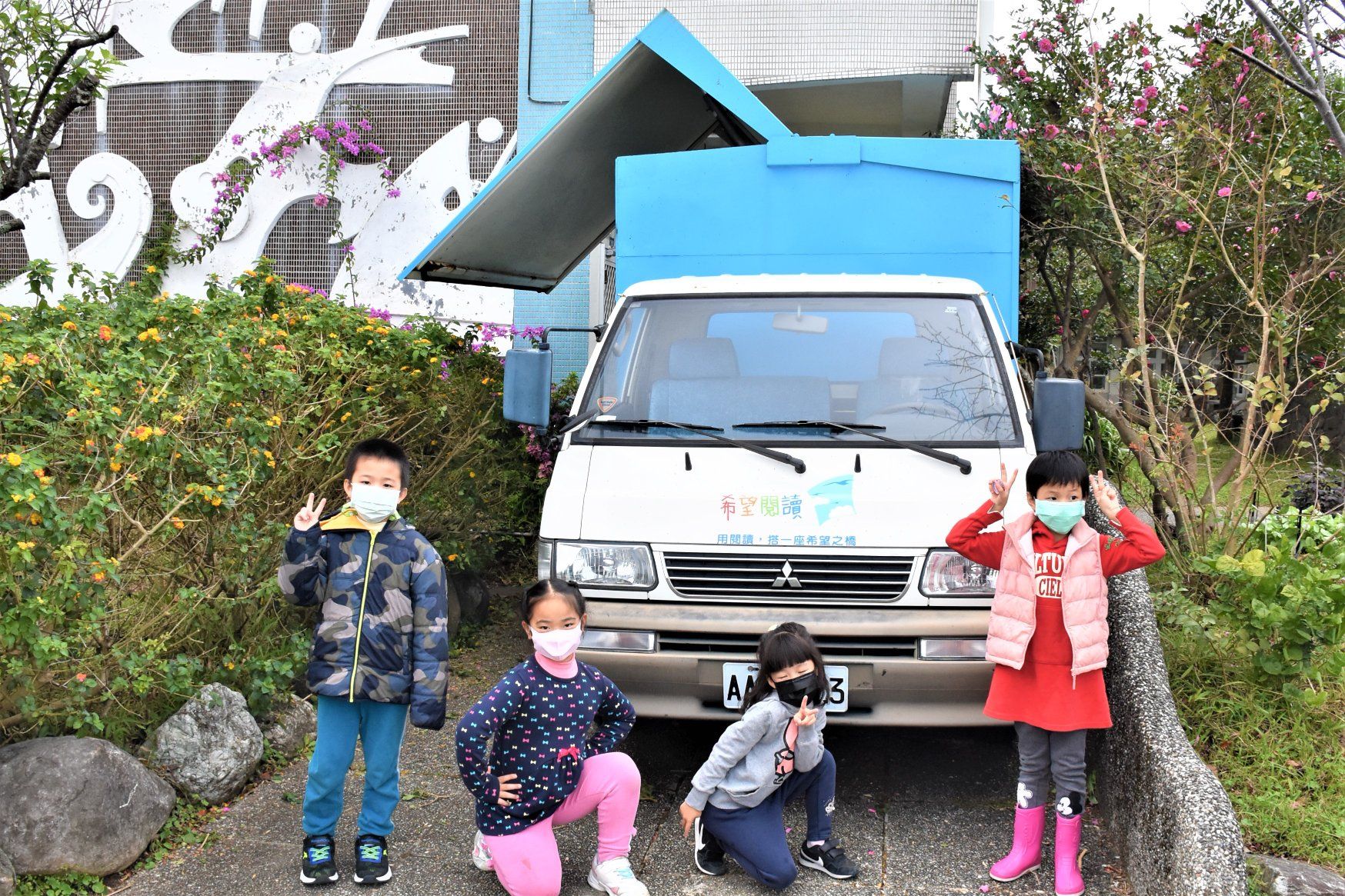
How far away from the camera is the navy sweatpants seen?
3.62 meters

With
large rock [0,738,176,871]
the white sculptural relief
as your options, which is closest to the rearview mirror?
large rock [0,738,176,871]

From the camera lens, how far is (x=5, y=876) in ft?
11.0

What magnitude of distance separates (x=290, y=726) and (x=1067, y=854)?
299 centimetres

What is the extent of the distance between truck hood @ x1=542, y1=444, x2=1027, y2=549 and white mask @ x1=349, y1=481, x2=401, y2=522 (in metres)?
0.78

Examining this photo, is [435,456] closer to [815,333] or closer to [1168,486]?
[815,333]

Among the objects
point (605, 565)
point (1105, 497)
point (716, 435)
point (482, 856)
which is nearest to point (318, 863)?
point (482, 856)

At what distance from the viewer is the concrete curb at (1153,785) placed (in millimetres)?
3029

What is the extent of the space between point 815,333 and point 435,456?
2390 mm

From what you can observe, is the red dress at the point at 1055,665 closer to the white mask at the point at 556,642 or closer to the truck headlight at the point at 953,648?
the truck headlight at the point at 953,648

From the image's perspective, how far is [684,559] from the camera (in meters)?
4.11

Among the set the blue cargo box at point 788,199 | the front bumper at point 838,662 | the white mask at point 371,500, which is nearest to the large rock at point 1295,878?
the front bumper at point 838,662

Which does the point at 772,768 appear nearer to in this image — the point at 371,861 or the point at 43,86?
the point at 371,861

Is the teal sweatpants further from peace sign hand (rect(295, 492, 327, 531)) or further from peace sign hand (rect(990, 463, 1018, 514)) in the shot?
peace sign hand (rect(990, 463, 1018, 514))

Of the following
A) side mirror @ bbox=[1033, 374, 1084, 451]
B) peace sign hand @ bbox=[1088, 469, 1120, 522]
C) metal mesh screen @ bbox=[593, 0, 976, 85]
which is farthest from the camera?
metal mesh screen @ bbox=[593, 0, 976, 85]
